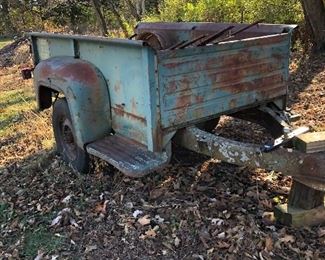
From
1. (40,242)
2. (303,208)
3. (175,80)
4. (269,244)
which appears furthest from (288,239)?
(40,242)

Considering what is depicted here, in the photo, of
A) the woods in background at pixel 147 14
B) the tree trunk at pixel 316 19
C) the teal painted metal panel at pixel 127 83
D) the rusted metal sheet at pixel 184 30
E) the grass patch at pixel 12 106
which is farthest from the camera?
the woods in background at pixel 147 14

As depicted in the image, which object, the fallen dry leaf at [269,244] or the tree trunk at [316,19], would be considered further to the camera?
the tree trunk at [316,19]

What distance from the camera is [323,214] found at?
10.5ft

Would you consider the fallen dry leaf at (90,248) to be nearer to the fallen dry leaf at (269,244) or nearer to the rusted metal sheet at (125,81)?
the rusted metal sheet at (125,81)

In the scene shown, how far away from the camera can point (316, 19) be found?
7488 mm

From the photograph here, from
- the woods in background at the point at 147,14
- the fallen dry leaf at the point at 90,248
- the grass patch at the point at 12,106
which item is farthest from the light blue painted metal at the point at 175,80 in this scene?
the woods in background at the point at 147,14

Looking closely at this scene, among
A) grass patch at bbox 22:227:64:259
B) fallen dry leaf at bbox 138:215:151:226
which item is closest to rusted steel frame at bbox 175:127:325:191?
fallen dry leaf at bbox 138:215:151:226

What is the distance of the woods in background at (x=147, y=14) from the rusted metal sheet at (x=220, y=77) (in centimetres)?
408

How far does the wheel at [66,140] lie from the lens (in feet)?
13.5

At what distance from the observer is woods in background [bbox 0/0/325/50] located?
787 centimetres

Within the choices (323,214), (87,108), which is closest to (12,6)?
(87,108)

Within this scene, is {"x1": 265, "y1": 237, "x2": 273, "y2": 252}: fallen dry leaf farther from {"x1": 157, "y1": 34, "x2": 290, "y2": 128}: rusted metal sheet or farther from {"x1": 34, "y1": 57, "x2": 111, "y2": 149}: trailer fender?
{"x1": 34, "y1": 57, "x2": 111, "y2": 149}: trailer fender

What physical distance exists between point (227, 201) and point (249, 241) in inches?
20.5

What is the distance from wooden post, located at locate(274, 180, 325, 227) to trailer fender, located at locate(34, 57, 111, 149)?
5.46ft
